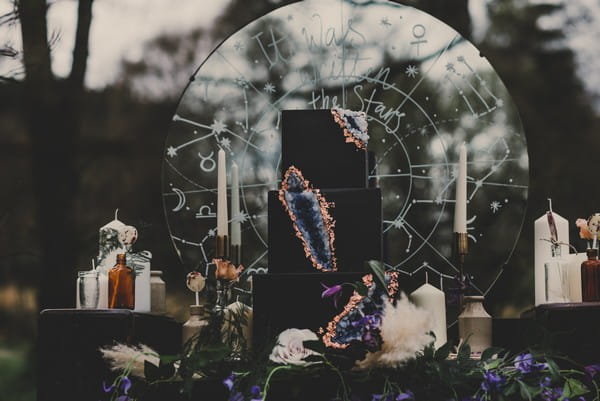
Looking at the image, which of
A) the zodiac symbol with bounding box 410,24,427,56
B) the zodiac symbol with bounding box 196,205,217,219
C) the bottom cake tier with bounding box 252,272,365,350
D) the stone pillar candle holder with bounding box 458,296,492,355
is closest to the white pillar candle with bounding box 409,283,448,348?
the stone pillar candle holder with bounding box 458,296,492,355

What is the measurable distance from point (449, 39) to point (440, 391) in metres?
1.36

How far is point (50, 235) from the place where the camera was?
3545mm

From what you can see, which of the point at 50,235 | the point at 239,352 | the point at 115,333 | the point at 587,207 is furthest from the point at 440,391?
the point at 50,235

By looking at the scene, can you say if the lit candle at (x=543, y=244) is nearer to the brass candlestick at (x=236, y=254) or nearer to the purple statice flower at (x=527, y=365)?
the purple statice flower at (x=527, y=365)

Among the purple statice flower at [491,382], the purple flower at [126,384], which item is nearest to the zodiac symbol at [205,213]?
the purple flower at [126,384]

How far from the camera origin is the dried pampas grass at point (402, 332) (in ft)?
5.42

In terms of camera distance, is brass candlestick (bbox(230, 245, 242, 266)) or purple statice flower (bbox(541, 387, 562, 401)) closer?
purple statice flower (bbox(541, 387, 562, 401))

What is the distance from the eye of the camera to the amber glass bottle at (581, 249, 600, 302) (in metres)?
2.03

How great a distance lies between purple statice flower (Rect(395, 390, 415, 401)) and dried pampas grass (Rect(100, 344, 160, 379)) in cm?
47

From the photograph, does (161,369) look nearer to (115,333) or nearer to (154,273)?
(115,333)

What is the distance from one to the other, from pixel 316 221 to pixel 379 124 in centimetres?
79

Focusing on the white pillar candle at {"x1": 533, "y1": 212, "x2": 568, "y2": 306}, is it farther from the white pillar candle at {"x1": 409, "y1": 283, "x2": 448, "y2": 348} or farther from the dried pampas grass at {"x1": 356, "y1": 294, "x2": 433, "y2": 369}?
the dried pampas grass at {"x1": 356, "y1": 294, "x2": 433, "y2": 369}

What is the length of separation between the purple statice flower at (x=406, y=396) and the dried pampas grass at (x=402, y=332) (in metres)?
0.05

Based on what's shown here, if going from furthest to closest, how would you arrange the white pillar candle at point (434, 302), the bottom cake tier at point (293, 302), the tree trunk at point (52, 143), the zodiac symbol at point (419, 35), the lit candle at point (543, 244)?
1. the tree trunk at point (52, 143)
2. the zodiac symbol at point (419, 35)
3. the lit candle at point (543, 244)
4. the white pillar candle at point (434, 302)
5. the bottom cake tier at point (293, 302)
